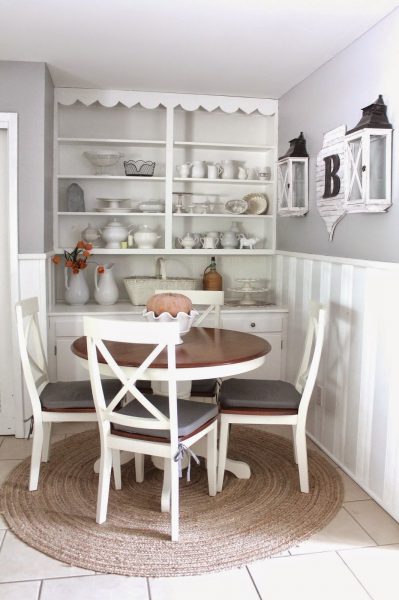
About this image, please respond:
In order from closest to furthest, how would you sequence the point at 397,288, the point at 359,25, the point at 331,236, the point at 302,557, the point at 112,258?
1. the point at 302,557
2. the point at 397,288
3. the point at 359,25
4. the point at 331,236
5. the point at 112,258

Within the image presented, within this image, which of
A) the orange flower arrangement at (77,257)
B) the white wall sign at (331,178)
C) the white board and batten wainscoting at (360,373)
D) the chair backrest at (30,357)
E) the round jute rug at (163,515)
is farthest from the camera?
the orange flower arrangement at (77,257)

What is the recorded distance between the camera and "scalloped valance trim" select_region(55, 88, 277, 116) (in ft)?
13.8

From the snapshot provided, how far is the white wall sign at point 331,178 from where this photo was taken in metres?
3.36

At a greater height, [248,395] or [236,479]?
[248,395]

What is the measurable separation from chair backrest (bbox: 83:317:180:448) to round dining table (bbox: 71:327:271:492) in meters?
0.05

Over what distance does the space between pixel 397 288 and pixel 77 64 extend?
2419 mm

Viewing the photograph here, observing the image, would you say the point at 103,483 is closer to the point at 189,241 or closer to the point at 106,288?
the point at 106,288

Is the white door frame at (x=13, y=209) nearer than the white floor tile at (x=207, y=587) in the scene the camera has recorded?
No

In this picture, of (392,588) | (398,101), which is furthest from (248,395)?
(398,101)

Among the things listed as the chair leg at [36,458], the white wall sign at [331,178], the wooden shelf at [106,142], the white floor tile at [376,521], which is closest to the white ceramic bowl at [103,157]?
the wooden shelf at [106,142]

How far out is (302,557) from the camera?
7.97ft

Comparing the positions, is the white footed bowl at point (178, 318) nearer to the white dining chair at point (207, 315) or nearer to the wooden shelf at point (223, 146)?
the white dining chair at point (207, 315)

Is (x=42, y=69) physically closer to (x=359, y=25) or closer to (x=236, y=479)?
(x=359, y=25)

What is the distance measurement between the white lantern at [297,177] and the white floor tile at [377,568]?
7.18 ft
